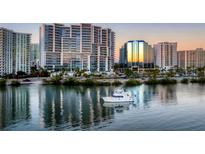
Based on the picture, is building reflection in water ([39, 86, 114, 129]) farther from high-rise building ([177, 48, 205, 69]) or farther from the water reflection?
high-rise building ([177, 48, 205, 69])

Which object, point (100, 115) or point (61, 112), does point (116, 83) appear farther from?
point (100, 115)

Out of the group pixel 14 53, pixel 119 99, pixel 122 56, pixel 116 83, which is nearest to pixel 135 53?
pixel 122 56

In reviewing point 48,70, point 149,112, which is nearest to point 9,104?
point 149,112

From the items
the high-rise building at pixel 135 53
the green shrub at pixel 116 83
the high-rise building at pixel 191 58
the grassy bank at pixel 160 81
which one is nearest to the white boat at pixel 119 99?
the high-rise building at pixel 135 53

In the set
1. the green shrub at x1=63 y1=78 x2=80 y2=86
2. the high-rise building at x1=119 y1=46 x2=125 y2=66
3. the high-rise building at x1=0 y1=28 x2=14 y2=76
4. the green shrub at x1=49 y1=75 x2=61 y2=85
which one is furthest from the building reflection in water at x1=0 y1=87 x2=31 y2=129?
the high-rise building at x1=0 y1=28 x2=14 y2=76

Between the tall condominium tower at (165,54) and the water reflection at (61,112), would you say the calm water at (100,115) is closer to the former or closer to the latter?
the water reflection at (61,112)

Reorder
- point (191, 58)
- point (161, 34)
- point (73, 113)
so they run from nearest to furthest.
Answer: point (73, 113) → point (161, 34) → point (191, 58)

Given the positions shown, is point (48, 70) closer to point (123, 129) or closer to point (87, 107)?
point (87, 107)
